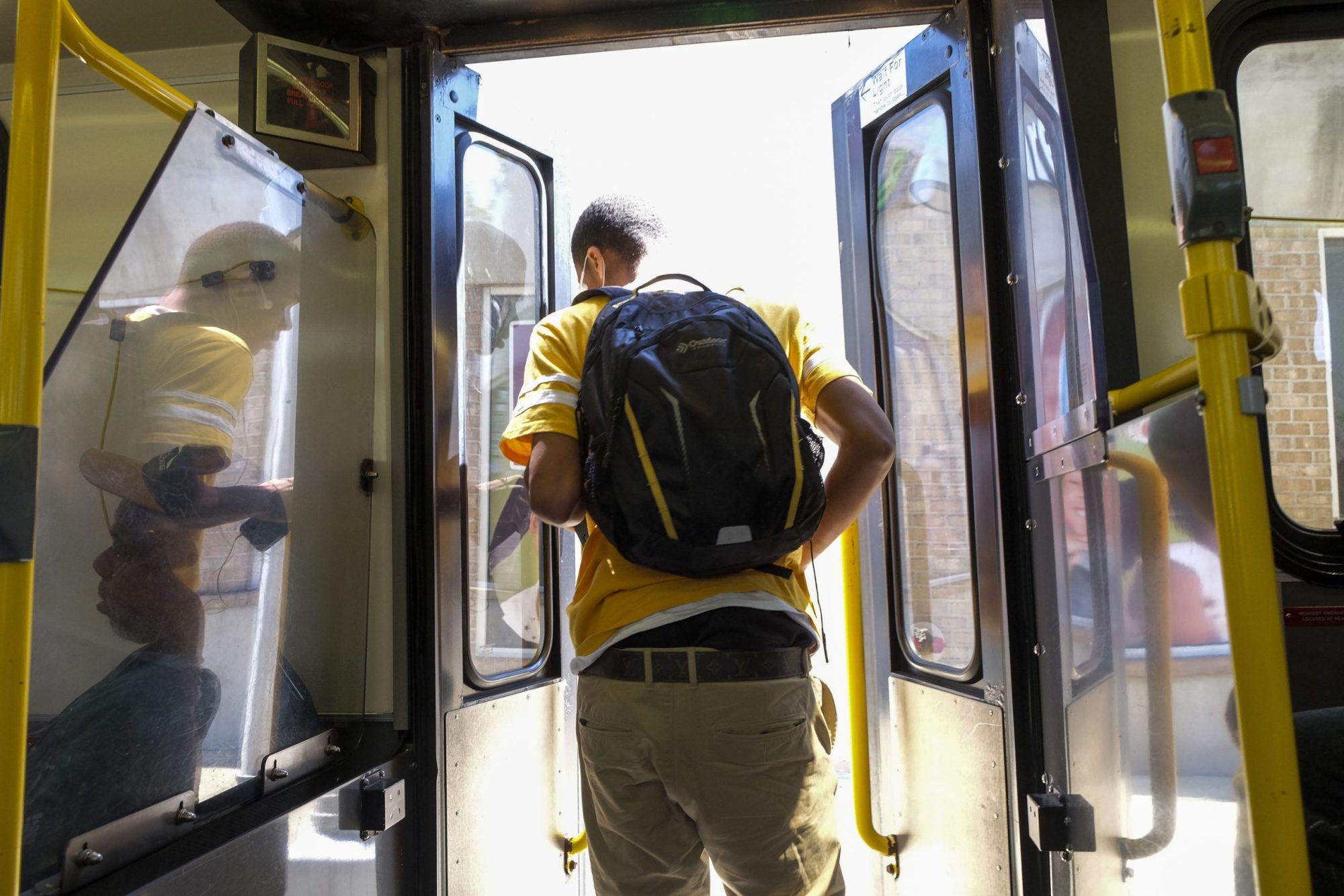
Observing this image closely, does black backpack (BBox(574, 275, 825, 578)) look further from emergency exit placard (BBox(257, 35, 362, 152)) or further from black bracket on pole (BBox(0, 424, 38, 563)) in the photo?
emergency exit placard (BBox(257, 35, 362, 152))

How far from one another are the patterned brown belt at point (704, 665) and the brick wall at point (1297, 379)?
1.47m

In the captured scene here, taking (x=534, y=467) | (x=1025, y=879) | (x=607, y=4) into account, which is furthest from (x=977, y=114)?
(x=1025, y=879)

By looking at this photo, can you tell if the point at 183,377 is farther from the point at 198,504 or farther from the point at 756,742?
the point at 756,742

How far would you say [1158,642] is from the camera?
1653mm

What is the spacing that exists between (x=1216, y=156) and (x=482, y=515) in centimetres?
224

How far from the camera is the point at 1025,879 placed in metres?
2.34

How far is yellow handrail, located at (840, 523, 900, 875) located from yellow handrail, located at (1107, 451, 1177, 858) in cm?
115

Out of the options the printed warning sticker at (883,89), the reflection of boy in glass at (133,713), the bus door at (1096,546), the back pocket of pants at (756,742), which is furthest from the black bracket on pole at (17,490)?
the printed warning sticker at (883,89)

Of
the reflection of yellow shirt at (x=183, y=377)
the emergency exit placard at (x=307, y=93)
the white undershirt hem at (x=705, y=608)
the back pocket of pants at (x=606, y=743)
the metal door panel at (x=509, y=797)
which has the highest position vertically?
the emergency exit placard at (x=307, y=93)

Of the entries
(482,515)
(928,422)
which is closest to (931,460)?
(928,422)

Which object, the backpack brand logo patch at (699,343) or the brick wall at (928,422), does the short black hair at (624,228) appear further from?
the brick wall at (928,422)

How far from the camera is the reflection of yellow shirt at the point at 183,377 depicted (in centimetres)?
175

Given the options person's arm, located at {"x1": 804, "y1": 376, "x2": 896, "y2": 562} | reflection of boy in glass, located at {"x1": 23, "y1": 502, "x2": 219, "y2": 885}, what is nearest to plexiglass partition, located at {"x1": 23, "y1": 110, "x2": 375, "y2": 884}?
reflection of boy in glass, located at {"x1": 23, "y1": 502, "x2": 219, "y2": 885}

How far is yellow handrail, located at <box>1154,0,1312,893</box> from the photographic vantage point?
1.03 meters
